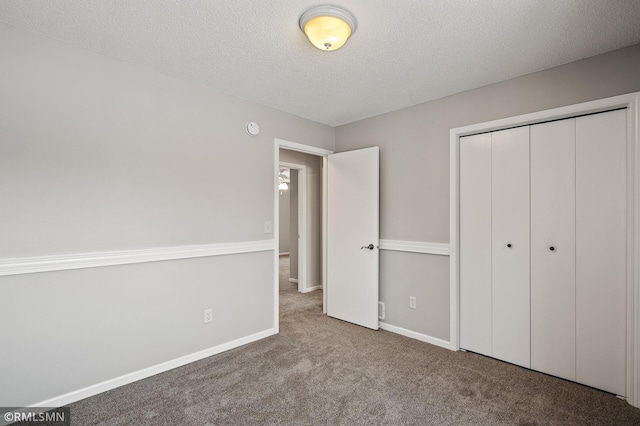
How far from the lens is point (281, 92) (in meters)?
2.91

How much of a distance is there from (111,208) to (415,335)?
3001 mm

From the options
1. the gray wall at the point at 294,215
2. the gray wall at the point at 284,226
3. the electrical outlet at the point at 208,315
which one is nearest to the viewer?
the electrical outlet at the point at 208,315

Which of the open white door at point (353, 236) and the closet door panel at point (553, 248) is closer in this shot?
the closet door panel at point (553, 248)

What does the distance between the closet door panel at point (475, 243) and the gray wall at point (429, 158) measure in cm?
15

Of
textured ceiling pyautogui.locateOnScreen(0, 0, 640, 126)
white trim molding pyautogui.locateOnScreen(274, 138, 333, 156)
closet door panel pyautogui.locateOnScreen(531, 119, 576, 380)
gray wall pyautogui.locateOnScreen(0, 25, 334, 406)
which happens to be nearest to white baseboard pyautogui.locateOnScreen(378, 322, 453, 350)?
closet door panel pyautogui.locateOnScreen(531, 119, 576, 380)

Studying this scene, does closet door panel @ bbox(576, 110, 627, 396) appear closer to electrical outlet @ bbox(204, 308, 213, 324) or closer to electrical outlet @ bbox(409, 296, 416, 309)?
electrical outlet @ bbox(409, 296, 416, 309)

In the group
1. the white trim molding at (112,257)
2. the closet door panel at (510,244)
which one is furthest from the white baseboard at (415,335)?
the white trim molding at (112,257)

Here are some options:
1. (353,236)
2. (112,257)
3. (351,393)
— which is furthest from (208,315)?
(353,236)

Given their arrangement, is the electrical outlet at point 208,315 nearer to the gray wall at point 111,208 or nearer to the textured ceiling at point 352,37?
the gray wall at point 111,208

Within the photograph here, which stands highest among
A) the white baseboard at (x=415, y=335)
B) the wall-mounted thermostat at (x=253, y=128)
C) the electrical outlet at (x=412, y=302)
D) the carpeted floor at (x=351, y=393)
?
the wall-mounted thermostat at (x=253, y=128)

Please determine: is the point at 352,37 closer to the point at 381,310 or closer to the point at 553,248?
the point at 553,248

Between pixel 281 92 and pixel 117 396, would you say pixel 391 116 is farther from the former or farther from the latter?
pixel 117 396

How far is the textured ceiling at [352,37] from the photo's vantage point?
1.73 meters

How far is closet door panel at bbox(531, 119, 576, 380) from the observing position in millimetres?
2381
